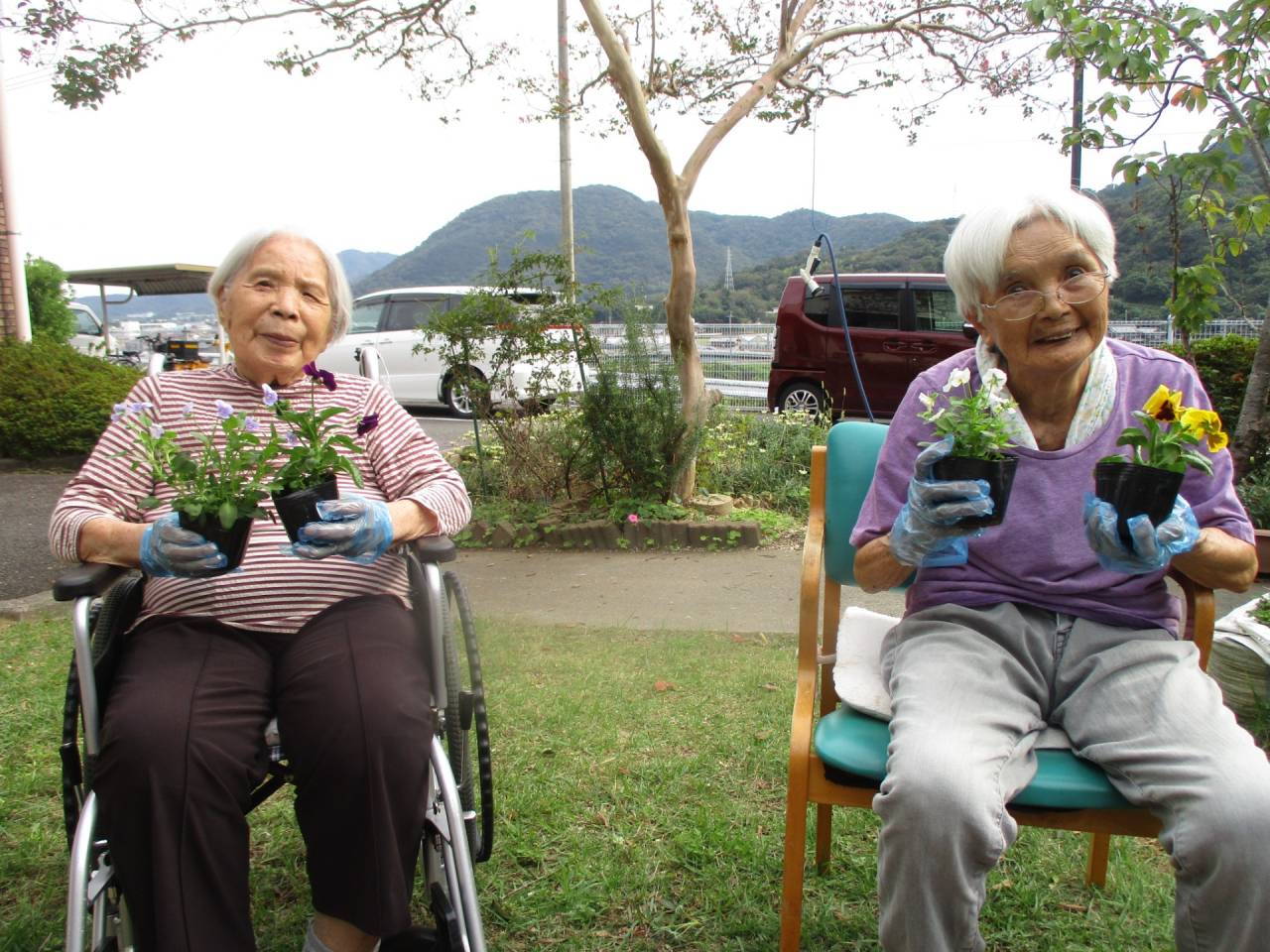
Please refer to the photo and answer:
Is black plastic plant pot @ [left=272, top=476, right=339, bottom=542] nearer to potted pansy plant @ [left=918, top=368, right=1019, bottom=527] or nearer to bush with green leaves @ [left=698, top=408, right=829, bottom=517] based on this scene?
potted pansy plant @ [left=918, top=368, right=1019, bottom=527]

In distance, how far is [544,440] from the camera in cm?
605

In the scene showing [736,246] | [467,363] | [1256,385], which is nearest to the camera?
[1256,385]

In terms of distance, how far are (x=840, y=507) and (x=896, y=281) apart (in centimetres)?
866

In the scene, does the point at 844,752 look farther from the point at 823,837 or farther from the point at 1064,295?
the point at 1064,295

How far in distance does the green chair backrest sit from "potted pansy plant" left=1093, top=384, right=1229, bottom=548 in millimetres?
556

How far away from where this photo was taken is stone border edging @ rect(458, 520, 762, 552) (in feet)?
17.9

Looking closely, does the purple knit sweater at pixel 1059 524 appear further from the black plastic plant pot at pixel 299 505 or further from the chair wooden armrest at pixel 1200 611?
the black plastic plant pot at pixel 299 505

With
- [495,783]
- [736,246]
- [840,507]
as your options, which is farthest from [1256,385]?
[736,246]

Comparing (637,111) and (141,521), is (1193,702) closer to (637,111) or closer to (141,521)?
(141,521)

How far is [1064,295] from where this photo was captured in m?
1.70

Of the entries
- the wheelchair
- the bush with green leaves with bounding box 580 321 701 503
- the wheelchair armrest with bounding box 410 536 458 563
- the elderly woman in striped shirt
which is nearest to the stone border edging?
the bush with green leaves with bounding box 580 321 701 503

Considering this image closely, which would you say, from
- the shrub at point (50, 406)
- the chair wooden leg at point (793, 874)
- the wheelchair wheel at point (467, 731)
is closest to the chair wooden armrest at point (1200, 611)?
the chair wooden leg at point (793, 874)

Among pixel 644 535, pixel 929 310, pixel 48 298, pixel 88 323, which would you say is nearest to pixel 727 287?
pixel 929 310

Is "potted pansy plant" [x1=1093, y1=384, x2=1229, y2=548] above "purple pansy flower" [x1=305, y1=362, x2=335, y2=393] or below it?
below
